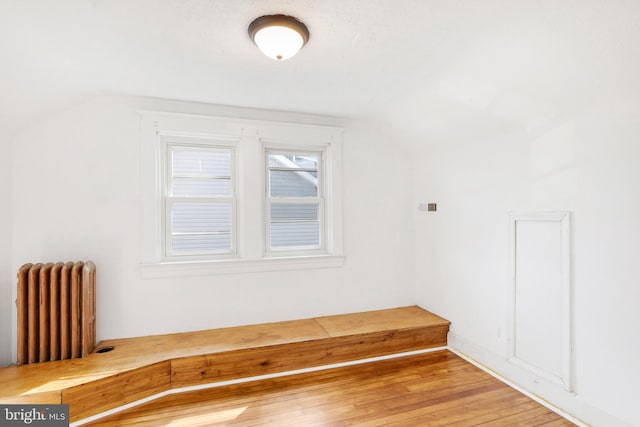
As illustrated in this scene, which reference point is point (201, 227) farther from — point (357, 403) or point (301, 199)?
point (357, 403)

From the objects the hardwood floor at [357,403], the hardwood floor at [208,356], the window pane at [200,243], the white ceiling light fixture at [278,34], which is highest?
the white ceiling light fixture at [278,34]

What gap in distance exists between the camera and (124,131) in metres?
2.90

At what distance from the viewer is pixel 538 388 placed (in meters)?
2.41

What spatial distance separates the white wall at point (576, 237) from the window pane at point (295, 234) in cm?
145

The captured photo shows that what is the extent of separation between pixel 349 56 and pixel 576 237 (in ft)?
6.55

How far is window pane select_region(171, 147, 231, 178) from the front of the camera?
3.17m

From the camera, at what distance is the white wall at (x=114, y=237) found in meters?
2.68

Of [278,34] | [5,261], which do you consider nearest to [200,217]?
[5,261]

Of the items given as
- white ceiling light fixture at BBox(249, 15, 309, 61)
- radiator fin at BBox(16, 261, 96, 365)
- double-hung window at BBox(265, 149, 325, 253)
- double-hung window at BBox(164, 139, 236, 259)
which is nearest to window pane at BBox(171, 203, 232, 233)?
double-hung window at BBox(164, 139, 236, 259)

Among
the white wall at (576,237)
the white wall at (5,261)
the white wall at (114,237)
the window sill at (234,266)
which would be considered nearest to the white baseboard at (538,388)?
the white wall at (576,237)

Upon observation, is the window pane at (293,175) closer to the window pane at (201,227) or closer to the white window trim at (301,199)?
the white window trim at (301,199)

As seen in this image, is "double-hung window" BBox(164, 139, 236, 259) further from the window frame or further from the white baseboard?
the white baseboard

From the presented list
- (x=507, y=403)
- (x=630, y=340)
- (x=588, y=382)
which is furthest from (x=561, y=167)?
(x=507, y=403)

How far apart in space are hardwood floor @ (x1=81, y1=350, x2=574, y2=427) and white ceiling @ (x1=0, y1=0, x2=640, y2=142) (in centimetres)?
210
